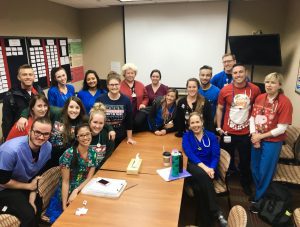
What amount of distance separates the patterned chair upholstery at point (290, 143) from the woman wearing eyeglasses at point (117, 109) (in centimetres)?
202

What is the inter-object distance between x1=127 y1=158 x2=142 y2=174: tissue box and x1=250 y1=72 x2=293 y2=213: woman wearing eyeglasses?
1.37 m

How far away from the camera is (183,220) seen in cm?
263

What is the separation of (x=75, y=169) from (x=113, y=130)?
0.70 meters

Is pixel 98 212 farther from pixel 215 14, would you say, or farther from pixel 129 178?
pixel 215 14

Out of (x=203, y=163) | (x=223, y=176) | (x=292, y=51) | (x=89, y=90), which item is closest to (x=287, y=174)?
(x=223, y=176)

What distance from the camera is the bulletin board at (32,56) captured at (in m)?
3.28

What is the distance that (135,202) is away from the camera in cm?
173

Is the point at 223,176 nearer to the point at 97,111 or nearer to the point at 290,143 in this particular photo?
the point at 290,143

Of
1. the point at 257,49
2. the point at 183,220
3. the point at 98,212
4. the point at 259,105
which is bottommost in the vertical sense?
the point at 183,220

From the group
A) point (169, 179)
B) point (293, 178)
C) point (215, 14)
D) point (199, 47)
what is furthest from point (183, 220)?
point (215, 14)

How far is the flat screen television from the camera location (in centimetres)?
374

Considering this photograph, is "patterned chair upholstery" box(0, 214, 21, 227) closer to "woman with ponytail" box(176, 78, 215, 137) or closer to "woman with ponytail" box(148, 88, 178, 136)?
"woman with ponytail" box(148, 88, 178, 136)

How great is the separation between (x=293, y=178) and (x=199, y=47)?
10.2 ft

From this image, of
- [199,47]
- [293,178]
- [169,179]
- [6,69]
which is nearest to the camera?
[169,179]
